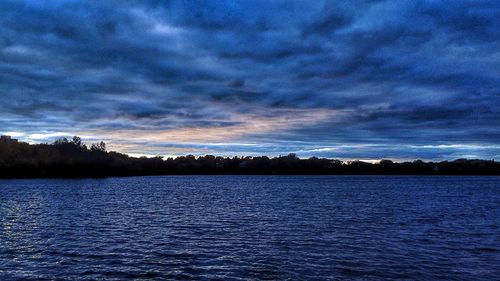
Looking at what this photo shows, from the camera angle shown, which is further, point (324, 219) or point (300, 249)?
point (324, 219)

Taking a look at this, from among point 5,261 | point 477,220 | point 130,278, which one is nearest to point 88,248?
point 5,261

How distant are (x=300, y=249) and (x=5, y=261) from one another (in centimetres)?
1968

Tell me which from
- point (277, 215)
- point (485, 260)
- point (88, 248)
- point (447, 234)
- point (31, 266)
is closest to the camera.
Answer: point (31, 266)

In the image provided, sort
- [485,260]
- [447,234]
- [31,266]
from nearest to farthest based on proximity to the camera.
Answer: [31,266]
[485,260]
[447,234]

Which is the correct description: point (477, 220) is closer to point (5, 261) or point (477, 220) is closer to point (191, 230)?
point (191, 230)

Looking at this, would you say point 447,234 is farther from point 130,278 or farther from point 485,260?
point 130,278

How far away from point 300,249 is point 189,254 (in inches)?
325

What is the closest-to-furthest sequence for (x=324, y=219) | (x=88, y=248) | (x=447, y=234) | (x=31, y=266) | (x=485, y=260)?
1. (x=31, y=266)
2. (x=485, y=260)
3. (x=88, y=248)
4. (x=447, y=234)
5. (x=324, y=219)

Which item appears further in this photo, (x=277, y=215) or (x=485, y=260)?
(x=277, y=215)

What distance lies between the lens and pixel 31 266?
85.7 ft

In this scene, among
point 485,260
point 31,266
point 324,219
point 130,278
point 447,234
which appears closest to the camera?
point 130,278

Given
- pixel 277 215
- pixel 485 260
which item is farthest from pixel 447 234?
pixel 277 215

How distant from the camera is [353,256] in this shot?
97.1 feet

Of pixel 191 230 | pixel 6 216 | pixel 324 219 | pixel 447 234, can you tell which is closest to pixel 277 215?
pixel 324 219
